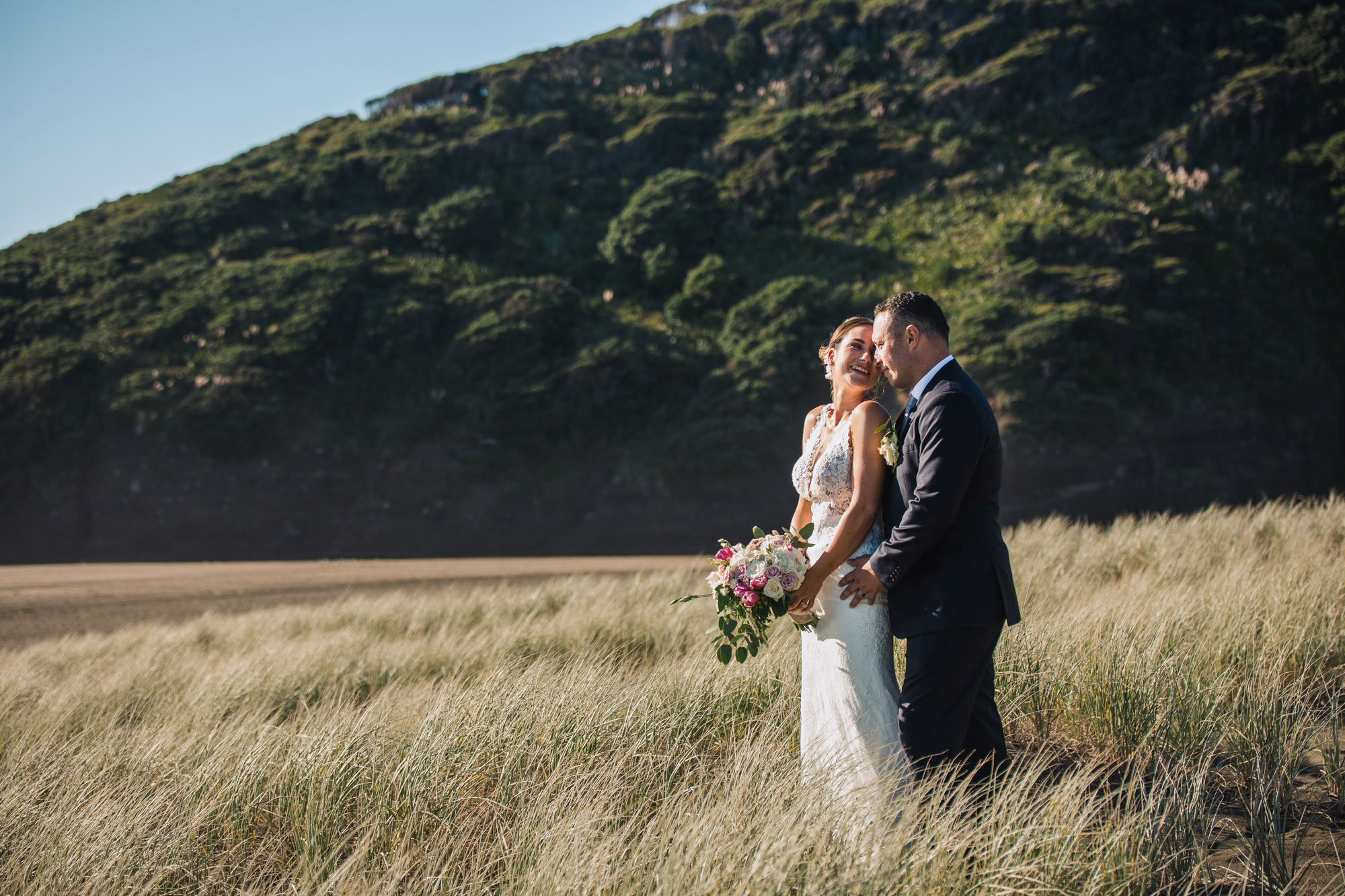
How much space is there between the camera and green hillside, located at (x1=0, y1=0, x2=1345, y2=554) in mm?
25562

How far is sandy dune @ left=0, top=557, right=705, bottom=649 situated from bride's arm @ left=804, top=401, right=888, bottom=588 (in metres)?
7.05

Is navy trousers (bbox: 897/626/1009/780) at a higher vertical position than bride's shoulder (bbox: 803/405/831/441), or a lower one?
lower

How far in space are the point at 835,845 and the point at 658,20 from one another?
219ft

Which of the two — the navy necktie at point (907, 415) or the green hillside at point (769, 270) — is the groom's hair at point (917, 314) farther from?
the green hillside at point (769, 270)

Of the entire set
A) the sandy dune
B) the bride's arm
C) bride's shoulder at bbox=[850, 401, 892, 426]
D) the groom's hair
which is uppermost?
the groom's hair

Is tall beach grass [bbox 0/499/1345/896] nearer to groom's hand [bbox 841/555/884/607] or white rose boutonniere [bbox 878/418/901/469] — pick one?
groom's hand [bbox 841/555/884/607]

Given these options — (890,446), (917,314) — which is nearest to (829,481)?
(890,446)

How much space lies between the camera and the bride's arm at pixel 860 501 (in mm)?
2686

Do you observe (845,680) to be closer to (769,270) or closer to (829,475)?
(829,475)

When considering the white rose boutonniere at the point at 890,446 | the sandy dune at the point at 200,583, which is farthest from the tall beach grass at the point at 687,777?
the sandy dune at the point at 200,583

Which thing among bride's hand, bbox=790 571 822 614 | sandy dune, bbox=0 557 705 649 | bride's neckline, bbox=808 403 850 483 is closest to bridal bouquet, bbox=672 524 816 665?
bride's hand, bbox=790 571 822 614

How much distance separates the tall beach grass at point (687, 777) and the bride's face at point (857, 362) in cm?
140

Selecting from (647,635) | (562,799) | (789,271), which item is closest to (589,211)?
(789,271)

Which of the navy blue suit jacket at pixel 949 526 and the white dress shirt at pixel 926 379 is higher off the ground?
the white dress shirt at pixel 926 379
